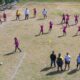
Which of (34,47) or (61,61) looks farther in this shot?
(34,47)

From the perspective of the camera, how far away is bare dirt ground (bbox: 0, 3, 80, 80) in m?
30.1

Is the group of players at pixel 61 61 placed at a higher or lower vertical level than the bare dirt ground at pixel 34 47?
higher

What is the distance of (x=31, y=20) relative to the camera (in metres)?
47.4

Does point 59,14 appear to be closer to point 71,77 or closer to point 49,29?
point 49,29

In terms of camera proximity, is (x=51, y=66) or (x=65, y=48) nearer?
(x=51, y=66)

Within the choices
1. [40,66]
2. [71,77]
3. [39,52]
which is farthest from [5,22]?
[71,77]

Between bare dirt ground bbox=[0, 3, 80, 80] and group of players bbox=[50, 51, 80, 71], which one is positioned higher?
group of players bbox=[50, 51, 80, 71]

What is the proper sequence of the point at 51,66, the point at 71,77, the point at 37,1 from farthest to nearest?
1. the point at 37,1
2. the point at 51,66
3. the point at 71,77

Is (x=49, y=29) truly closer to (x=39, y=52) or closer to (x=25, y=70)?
(x=39, y=52)

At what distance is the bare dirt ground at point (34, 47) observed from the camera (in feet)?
98.7

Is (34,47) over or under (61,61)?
under

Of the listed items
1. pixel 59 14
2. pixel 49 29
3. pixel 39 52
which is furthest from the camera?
pixel 59 14

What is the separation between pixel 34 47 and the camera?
121ft

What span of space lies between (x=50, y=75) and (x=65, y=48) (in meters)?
7.35
